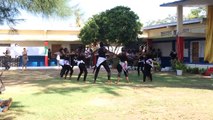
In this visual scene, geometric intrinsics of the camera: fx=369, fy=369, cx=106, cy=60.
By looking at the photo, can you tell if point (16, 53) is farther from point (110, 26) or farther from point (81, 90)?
point (81, 90)

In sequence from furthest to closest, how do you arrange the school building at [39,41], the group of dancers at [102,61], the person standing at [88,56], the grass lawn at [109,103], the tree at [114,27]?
the school building at [39,41] < the tree at [114,27] < the person standing at [88,56] < the group of dancers at [102,61] < the grass lawn at [109,103]

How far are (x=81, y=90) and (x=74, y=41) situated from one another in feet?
66.6

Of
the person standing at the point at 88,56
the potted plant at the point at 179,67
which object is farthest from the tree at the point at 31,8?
the person standing at the point at 88,56

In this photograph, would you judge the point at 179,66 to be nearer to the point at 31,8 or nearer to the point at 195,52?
the point at 195,52

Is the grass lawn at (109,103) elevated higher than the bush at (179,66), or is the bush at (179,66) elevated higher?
the bush at (179,66)

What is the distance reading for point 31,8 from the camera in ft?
25.3

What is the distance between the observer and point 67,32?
106 ft

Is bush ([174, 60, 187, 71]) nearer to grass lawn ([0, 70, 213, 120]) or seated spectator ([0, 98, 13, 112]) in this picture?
grass lawn ([0, 70, 213, 120])

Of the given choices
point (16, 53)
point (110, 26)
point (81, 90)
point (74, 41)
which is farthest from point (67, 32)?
point (81, 90)

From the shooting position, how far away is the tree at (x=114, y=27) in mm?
25156

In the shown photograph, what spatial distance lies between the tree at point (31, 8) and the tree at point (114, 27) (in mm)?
16615

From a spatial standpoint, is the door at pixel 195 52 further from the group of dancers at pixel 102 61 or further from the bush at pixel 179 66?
the group of dancers at pixel 102 61

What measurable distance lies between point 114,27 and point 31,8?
17.6 metres

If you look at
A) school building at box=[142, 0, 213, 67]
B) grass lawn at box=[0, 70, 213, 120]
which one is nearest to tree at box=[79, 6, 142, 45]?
school building at box=[142, 0, 213, 67]
